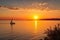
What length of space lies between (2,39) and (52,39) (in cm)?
1112

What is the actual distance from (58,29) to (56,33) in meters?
1.06

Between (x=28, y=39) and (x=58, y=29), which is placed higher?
(x=58, y=29)

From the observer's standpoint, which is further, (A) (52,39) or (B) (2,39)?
(B) (2,39)

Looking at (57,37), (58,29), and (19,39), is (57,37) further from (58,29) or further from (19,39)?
(19,39)

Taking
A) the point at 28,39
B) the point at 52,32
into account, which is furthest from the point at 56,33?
the point at 28,39

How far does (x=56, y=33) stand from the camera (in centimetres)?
2297

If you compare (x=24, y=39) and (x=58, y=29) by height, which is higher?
(x=58, y=29)

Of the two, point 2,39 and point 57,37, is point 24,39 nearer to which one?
point 2,39

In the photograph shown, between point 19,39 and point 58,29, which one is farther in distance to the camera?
point 19,39

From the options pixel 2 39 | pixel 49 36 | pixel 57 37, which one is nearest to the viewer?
pixel 57 37

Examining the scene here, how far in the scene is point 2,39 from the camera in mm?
31406

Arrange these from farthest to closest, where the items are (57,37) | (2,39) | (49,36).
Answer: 1. (2,39)
2. (49,36)
3. (57,37)

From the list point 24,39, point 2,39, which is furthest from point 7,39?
point 24,39

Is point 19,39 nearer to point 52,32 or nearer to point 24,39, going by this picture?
point 24,39
